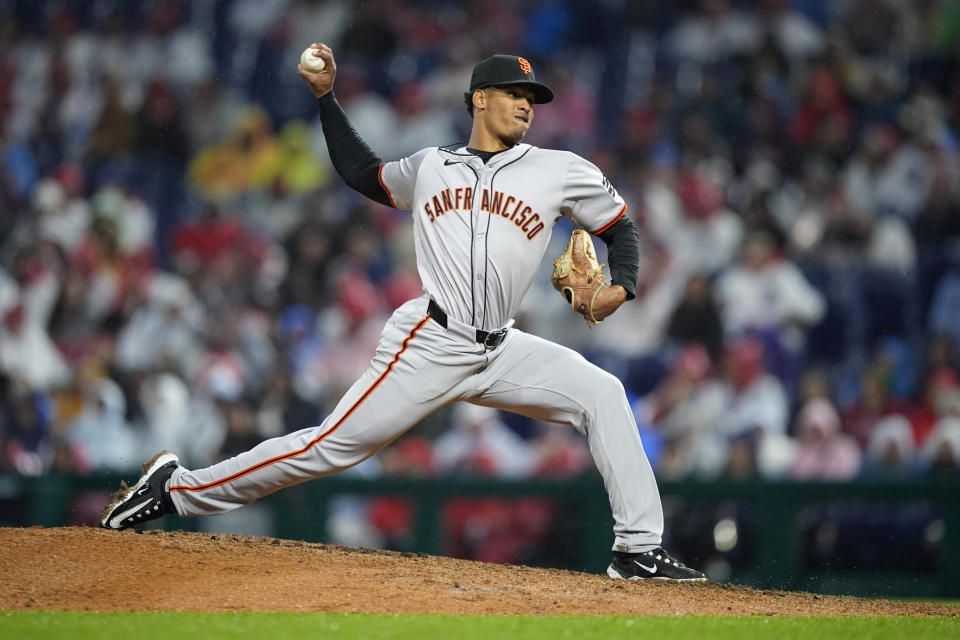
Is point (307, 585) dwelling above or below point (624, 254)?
below

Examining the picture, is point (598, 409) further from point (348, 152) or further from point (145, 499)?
point (145, 499)

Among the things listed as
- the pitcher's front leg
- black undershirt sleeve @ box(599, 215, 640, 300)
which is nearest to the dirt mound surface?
the pitcher's front leg

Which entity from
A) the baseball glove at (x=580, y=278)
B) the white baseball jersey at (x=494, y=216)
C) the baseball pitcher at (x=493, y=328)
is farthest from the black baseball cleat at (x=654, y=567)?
the white baseball jersey at (x=494, y=216)

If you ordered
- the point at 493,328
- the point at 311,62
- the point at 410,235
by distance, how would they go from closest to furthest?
the point at 493,328
the point at 311,62
the point at 410,235

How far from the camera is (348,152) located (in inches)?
183

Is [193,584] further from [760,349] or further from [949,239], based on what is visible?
Answer: [949,239]

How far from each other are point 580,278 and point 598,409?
1.53ft

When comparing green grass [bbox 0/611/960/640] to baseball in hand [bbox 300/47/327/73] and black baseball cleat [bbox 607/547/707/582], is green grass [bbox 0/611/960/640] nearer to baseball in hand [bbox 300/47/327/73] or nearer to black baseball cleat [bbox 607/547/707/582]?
black baseball cleat [bbox 607/547/707/582]

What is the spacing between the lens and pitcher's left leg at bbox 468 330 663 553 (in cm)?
437

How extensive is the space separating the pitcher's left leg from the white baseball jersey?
0.63ft

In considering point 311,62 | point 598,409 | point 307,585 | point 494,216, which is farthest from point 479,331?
point 311,62

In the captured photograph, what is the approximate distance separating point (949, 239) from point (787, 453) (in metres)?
2.17

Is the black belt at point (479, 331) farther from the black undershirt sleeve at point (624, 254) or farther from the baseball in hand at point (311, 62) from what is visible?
the baseball in hand at point (311, 62)

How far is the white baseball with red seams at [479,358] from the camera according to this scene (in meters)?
4.30
